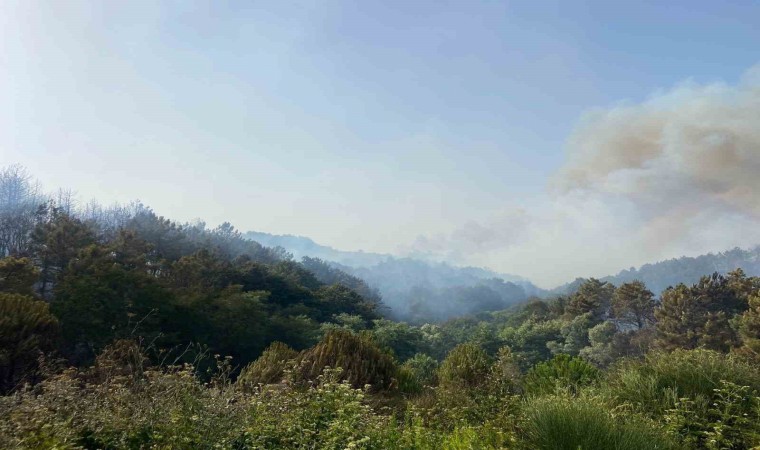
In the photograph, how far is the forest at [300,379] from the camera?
5.83 m

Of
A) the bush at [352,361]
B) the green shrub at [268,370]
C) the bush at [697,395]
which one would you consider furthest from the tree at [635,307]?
the green shrub at [268,370]

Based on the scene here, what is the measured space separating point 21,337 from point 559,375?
1650cm

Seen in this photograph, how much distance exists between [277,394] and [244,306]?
24734mm

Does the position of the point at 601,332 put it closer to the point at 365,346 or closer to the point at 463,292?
the point at 365,346

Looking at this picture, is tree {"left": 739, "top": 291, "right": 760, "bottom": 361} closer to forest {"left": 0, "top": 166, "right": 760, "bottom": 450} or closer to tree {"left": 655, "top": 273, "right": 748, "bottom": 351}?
forest {"left": 0, "top": 166, "right": 760, "bottom": 450}

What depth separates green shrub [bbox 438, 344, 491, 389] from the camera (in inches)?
480

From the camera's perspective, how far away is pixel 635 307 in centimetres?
4488

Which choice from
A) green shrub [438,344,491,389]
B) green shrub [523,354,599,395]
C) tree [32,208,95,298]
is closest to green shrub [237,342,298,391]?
green shrub [438,344,491,389]

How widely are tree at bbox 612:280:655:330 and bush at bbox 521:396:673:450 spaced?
4425cm

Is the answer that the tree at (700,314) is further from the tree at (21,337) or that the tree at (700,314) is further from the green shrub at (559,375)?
the tree at (21,337)

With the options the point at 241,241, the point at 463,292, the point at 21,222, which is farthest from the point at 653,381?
the point at 463,292

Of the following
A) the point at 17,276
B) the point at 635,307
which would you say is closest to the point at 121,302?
the point at 17,276

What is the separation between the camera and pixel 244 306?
3039 cm

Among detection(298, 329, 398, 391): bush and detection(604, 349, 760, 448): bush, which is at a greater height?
detection(604, 349, 760, 448): bush
